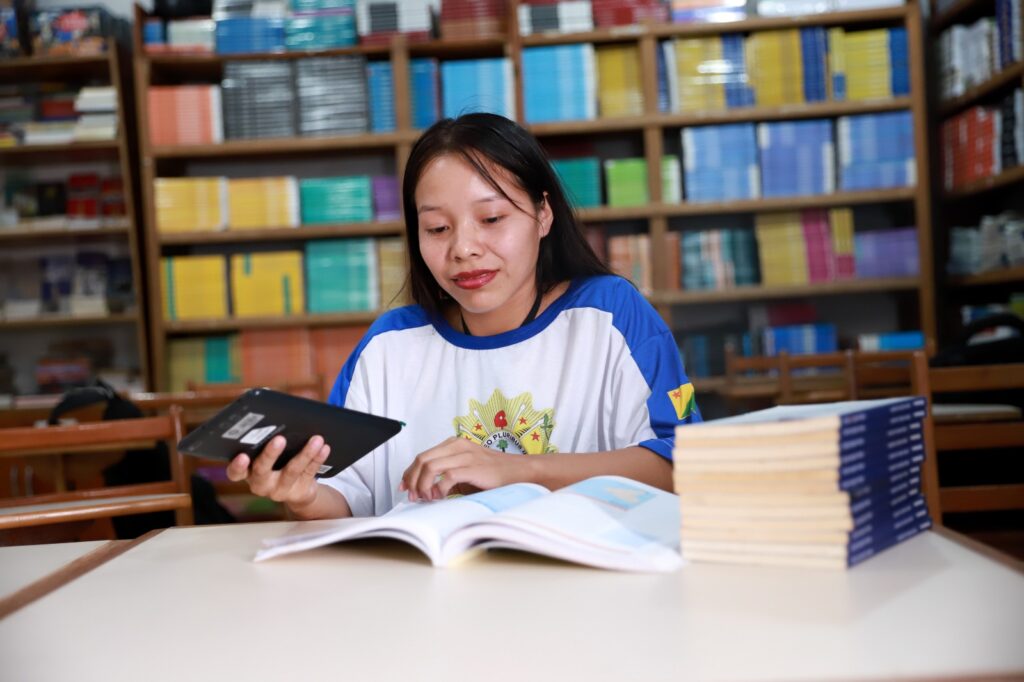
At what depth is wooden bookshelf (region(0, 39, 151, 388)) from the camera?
13.6 ft

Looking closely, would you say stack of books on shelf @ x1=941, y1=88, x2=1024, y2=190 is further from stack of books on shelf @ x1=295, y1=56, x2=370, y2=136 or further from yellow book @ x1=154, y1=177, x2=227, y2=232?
yellow book @ x1=154, y1=177, x2=227, y2=232

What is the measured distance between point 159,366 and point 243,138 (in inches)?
40.0

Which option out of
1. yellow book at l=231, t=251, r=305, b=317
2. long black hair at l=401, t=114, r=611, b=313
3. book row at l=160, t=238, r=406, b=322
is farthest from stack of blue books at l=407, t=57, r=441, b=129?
long black hair at l=401, t=114, r=611, b=313

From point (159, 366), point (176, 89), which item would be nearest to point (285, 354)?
point (159, 366)

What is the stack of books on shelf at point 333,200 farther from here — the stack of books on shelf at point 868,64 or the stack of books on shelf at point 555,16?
the stack of books on shelf at point 868,64

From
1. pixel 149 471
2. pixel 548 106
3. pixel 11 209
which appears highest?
pixel 548 106

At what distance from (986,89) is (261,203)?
2884mm

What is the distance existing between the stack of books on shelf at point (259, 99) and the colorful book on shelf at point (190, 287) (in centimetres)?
56

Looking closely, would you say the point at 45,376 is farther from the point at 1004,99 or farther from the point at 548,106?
the point at 1004,99

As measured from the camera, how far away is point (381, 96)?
13.5ft

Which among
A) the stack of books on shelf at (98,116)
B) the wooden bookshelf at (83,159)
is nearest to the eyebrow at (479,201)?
the wooden bookshelf at (83,159)

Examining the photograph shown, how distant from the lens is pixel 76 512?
133 cm

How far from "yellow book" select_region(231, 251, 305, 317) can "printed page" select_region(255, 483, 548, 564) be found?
11.1 ft

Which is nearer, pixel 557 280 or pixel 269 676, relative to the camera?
pixel 269 676
